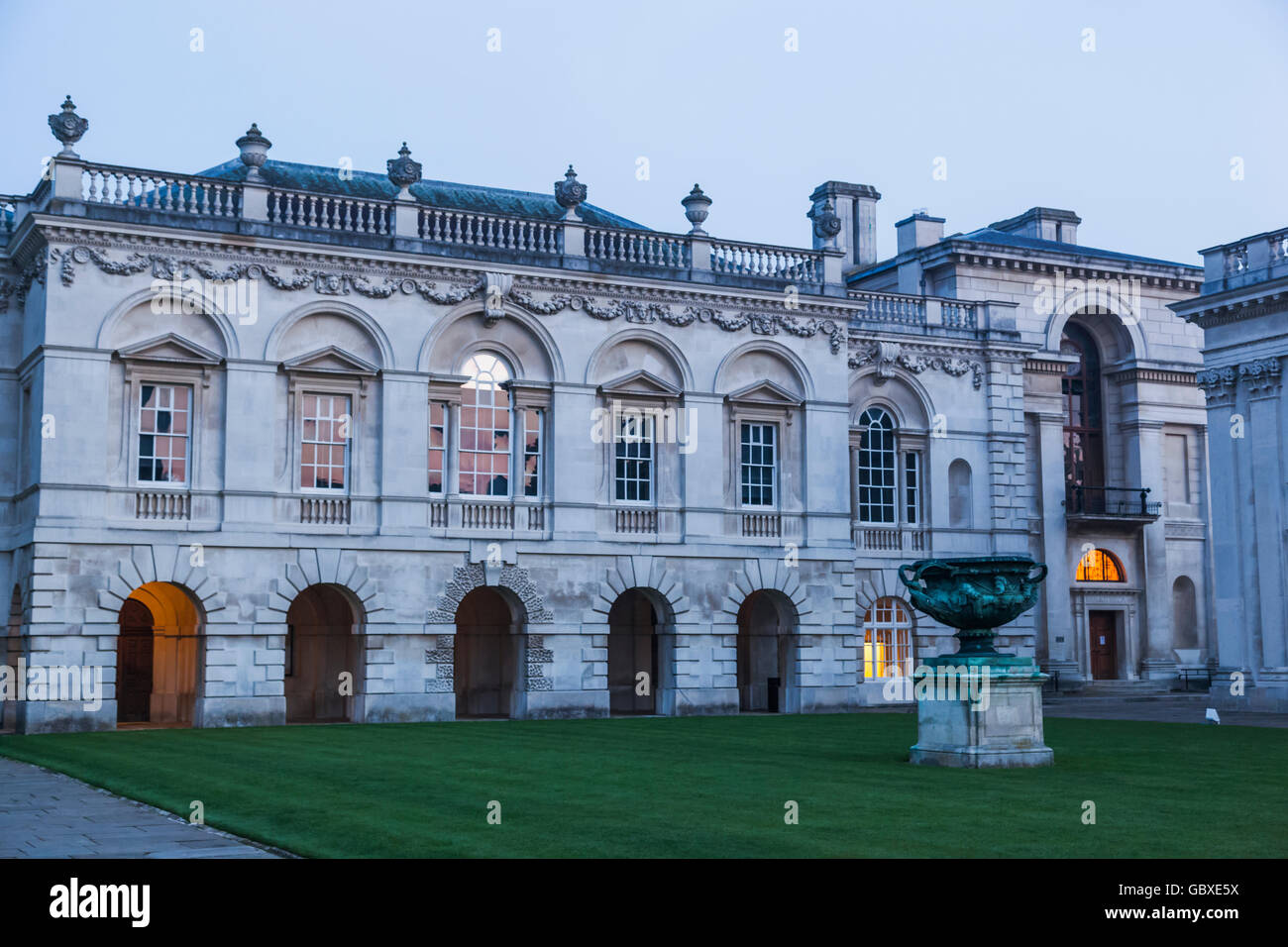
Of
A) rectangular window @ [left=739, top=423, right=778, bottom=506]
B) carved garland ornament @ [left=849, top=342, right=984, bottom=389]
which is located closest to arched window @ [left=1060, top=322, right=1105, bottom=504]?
carved garland ornament @ [left=849, top=342, right=984, bottom=389]

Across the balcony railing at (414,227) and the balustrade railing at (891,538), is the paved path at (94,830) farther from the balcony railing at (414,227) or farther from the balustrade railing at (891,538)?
the balustrade railing at (891,538)

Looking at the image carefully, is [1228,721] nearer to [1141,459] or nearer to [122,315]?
[1141,459]

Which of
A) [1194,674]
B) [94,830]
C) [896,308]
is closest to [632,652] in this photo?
[896,308]

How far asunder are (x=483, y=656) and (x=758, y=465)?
8272 millimetres

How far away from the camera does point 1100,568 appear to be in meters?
48.7

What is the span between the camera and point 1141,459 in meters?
48.8

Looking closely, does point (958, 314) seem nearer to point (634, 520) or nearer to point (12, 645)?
point (634, 520)

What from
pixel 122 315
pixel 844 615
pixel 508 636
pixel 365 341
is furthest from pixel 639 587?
pixel 122 315

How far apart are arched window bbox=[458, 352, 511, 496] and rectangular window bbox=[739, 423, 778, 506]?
618 cm

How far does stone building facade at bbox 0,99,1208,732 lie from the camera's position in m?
31.4

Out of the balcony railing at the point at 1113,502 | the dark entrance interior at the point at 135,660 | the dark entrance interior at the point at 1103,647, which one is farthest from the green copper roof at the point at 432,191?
the dark entrance interior at the point at 1103,647

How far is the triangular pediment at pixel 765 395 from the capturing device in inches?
1495

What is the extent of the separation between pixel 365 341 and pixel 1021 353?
64.1 ft

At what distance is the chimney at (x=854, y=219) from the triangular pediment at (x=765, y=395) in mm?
14570
